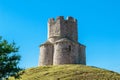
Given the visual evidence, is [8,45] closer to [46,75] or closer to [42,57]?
[46,75]

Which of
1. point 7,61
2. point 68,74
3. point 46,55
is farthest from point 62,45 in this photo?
point 7,61

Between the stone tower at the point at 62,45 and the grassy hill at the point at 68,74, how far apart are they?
9.93m

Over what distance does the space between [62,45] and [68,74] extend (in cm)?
1880

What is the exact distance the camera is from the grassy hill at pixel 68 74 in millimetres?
62688

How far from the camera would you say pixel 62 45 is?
274 feet

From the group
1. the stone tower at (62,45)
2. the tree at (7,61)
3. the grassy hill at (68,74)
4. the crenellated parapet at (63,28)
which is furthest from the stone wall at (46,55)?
the tree at (7,61)

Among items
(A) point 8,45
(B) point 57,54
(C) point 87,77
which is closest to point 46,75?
(C) point 87,77

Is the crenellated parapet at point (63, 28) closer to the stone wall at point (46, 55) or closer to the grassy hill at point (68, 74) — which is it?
the stone wall at point (46, 55)

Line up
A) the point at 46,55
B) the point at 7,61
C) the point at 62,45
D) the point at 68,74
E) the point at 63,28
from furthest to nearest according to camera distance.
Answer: the point at 63,28 → the point at 46,55 → the point at 62,45 → the point at 68,74 → the point at 7,61

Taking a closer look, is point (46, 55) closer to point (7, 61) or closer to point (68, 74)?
point (68, 74)

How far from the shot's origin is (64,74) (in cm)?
6569

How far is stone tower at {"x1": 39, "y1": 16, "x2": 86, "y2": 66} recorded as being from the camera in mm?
83000

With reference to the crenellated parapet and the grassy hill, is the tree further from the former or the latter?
the crenellated parapet

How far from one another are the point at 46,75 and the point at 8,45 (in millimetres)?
32500
